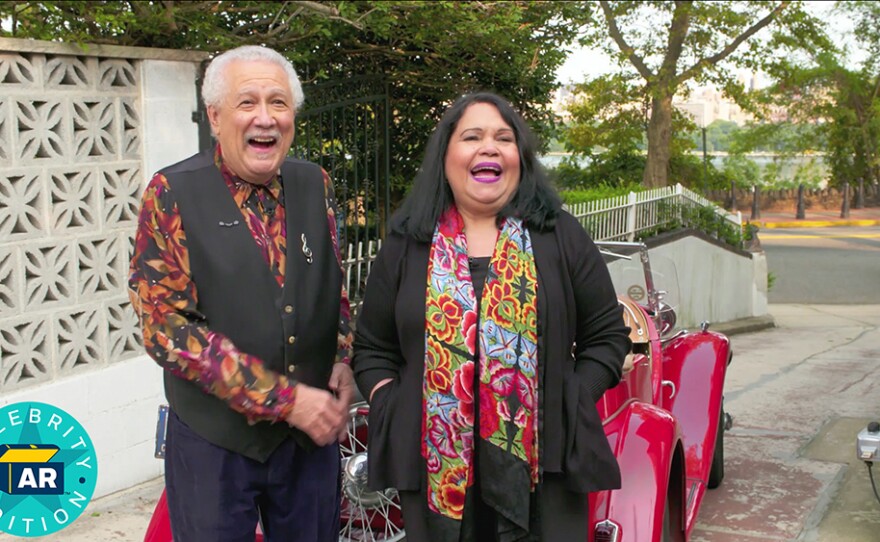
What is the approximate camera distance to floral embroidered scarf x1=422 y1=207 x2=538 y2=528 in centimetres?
292

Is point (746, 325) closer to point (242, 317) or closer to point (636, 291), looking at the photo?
point (636, 291)

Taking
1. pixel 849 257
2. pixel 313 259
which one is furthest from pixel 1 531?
pixel 849 257

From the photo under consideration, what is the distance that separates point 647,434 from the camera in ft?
13.0

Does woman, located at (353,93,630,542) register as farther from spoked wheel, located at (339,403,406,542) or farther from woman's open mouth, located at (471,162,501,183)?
spoked wheel, located at (339,403,406,542)

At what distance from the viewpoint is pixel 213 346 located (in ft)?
8.92

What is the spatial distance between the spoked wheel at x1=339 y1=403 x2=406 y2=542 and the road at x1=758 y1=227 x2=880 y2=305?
52.7ft

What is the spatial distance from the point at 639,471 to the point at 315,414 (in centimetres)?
150

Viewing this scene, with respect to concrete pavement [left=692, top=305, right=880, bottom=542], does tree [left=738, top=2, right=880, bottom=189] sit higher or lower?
higher

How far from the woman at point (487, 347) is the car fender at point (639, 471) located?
0.65 metres

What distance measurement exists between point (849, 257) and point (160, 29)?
2067cm

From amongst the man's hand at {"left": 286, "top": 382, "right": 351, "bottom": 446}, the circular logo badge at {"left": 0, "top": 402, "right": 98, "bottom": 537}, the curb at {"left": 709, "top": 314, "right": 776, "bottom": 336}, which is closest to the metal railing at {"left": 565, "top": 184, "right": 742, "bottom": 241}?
the curb at {"left": 709, "top": 314, "right": 776, "bottom": 336}

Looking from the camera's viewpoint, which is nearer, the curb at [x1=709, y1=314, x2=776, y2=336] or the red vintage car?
the red vintage car

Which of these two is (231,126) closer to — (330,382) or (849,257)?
(330,382)

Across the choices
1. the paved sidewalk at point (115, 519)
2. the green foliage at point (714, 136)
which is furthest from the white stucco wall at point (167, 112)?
the green foliage at point (714, 136)
